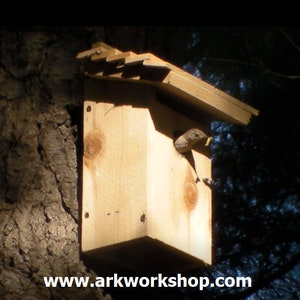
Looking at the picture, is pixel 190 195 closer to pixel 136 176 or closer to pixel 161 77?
pixel 136 176

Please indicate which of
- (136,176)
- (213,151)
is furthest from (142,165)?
(213,151)

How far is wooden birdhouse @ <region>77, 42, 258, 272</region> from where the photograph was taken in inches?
92.0

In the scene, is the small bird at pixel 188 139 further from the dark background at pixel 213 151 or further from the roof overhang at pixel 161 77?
the dark background at pixel 213 151

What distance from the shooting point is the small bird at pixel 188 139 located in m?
2.49

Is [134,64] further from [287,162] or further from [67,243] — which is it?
[287,162]

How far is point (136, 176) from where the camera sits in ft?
7.70

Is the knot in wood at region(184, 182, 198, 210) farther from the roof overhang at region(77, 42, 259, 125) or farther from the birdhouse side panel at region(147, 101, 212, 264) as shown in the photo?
the roof overhang at region(77, 42, 259, 125)

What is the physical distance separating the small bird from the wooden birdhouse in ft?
0.06

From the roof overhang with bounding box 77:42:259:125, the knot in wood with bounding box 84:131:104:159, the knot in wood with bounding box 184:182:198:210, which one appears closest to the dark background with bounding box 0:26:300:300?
the knot in wood with bounding box 84:131:104:159

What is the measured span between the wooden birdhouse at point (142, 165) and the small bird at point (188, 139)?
0.02m

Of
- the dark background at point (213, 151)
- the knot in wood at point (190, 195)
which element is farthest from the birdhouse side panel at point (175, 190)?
the dark background at point (213, 151)

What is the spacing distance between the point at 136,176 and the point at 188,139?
9.4 inches

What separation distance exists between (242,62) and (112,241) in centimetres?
117

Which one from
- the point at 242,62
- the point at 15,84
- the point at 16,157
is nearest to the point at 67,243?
the point at 16,157
